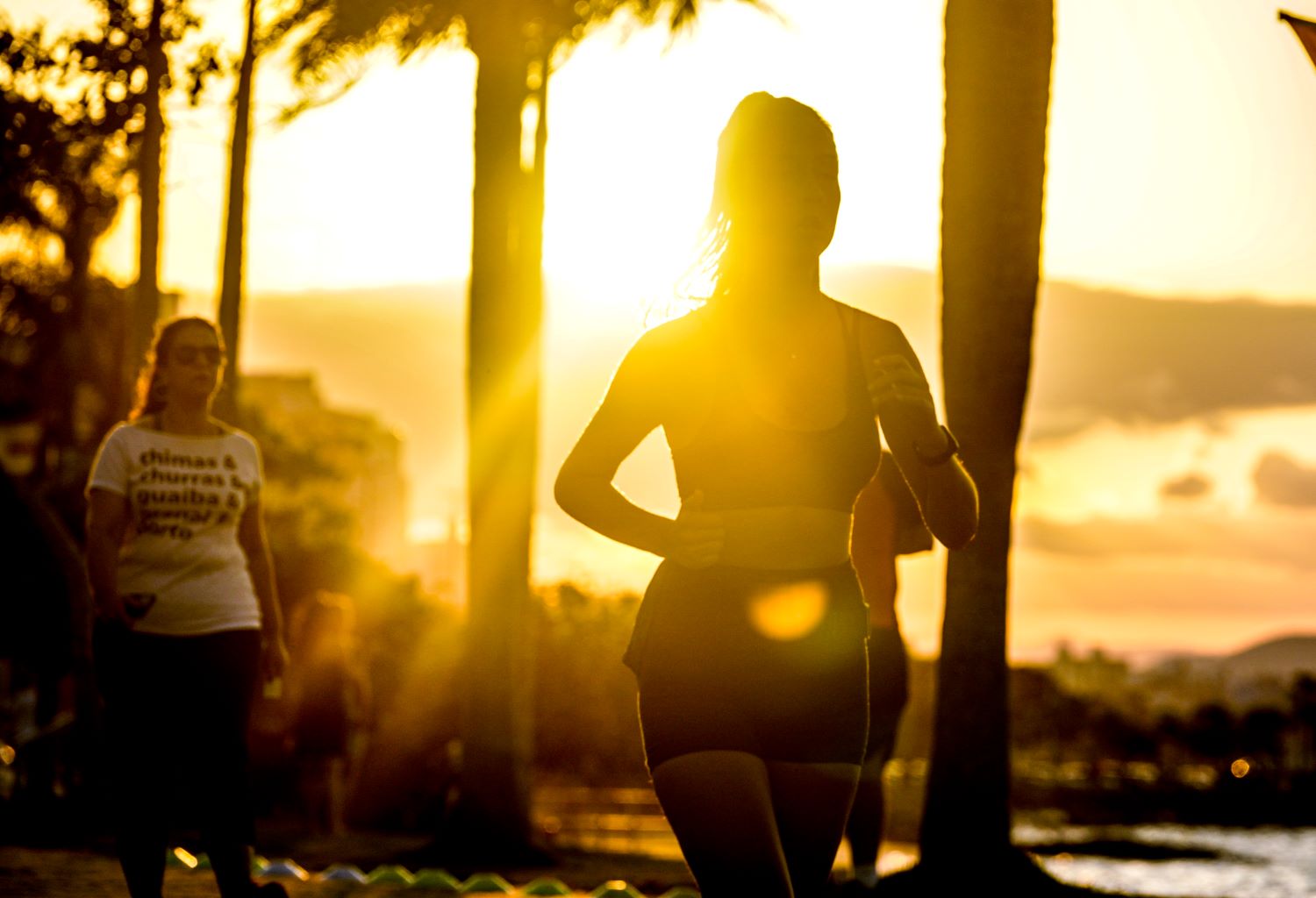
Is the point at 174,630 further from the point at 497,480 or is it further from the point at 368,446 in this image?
the point at 368,446

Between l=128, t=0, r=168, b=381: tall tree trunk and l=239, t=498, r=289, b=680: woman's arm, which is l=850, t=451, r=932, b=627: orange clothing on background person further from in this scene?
l=128, t=0, r=168, b=381: tall tree trunk

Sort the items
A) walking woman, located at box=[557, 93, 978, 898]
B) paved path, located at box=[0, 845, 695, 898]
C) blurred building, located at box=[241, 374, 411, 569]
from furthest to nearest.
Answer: blurred building, located at box=[241, 374, 411, 569] < paved path, located at box=[0, 845, 695, 898] < walking woman, located at box=[557, 93, 978, 898]

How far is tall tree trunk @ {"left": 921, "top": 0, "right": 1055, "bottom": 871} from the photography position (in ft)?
33.8

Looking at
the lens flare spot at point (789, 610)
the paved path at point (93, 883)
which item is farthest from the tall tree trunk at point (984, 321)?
the lens flare spot at point (789, 610)

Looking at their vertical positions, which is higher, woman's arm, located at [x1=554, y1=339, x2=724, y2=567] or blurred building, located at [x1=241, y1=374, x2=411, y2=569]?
blurred building, located at [x1=241, y1=374, x2=411, y2=569]

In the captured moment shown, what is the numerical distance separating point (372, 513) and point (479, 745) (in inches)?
4584

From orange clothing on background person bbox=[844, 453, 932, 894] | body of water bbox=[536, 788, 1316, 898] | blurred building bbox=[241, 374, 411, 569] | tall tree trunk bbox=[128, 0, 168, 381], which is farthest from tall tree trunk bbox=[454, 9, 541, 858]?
blurred building bbox=[241, 374, 411, 569]

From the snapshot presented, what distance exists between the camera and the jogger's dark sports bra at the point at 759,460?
3090 millimetres

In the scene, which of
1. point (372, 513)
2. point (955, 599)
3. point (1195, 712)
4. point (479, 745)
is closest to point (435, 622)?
point (479, 745)

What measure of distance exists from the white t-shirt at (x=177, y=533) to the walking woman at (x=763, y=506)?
9.65 ft

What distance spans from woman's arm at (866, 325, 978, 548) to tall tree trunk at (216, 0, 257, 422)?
14.2 m

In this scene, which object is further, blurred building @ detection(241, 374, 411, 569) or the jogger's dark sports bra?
blurred building @ detection(241, 374, 411, 569)

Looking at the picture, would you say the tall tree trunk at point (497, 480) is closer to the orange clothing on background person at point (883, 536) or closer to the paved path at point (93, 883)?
the paved path at point (93, 883)

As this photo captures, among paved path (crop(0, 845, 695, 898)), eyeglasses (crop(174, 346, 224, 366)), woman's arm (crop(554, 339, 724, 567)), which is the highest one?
eyeglasses (crop(174, 346, 224, 366))
